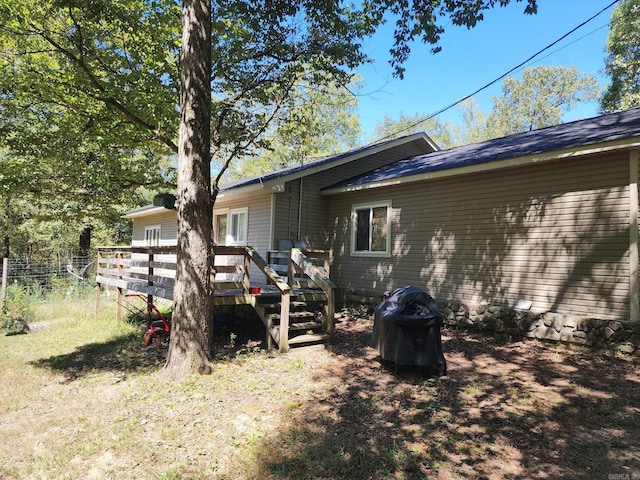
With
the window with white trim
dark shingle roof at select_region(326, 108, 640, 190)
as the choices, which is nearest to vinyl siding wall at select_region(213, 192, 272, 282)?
the window with white trim

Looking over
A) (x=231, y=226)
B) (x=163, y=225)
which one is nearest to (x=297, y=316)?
(x=231, y=226)

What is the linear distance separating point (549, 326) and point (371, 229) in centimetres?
475

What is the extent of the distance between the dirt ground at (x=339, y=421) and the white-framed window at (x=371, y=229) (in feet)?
13.7

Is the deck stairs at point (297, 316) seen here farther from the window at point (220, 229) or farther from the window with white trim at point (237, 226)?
the window at point (220, 229)

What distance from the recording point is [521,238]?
7.00 meters

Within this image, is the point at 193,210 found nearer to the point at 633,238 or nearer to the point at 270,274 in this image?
the point at 270,274

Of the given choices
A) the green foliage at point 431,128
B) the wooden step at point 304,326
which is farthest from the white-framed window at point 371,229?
the green foliage at point 431,128

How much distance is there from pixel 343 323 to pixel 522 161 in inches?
189

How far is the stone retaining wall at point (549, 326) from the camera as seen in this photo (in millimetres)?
5586

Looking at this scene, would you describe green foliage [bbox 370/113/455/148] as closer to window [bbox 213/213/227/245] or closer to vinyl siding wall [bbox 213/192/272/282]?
window [bbox 213/213/227/245]

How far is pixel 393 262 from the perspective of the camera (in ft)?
30.6

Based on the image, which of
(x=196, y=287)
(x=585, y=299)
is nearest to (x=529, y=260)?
(x=585, y=299)

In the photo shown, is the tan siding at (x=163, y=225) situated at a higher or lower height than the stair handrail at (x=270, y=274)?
higher

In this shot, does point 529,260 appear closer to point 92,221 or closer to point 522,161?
point 522,161
